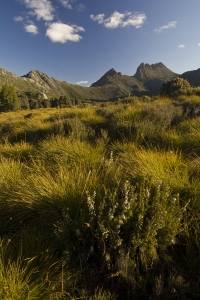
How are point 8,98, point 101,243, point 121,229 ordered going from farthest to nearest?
1. point 8,98
2. point 121,229
3. point 101,243

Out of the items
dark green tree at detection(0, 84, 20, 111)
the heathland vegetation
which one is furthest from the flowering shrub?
dark green tree at detection(0, 84, 20, 111)

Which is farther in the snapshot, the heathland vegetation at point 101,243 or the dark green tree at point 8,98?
the dark green tree at point 8,98

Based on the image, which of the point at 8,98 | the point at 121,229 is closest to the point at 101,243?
the point at 121,229

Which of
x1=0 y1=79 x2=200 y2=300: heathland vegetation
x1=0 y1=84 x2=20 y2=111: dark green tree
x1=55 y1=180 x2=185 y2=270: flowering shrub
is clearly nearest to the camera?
x1=0 y1=79 x2=200 y2=300: heathland vegetation

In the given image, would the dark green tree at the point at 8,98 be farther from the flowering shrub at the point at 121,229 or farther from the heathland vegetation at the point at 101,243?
the flowering shrub at the point at 121,229

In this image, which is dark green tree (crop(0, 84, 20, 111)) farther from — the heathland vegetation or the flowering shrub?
the flowering shrub

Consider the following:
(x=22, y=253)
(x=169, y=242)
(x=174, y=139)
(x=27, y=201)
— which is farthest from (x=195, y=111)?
(x=22, y=253)

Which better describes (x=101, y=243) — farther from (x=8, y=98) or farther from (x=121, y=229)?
(x=8, y=98)

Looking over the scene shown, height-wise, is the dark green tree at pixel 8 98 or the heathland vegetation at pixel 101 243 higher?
the dark green tree at pixel 8 98

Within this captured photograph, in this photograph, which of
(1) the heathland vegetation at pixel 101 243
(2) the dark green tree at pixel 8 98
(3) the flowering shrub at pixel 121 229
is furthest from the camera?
(2) the dark green tree at pixel 8 98

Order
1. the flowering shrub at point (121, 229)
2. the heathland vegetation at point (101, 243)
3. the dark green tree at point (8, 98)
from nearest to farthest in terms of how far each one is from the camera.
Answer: the heathland vegetation at point (101, 243) < the flowering shrub at point (121, 229) < the dark green tree at point (8, 98)

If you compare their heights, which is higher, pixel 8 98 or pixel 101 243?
pixel 8 98

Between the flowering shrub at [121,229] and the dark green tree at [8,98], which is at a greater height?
the dark green tree at [8,98]

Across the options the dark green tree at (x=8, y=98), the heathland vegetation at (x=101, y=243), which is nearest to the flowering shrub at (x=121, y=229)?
the heathland vegetation at (x=101, y=243)
